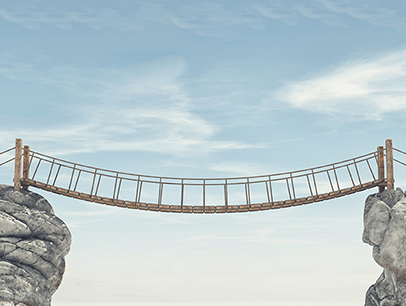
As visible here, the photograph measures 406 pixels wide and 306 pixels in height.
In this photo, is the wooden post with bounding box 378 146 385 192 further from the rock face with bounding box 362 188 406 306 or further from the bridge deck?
the bridge deck

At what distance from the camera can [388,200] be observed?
71.2 feet

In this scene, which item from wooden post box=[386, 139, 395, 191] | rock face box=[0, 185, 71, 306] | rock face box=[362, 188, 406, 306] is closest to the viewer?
rock face box=[0, 185, 71, 306]

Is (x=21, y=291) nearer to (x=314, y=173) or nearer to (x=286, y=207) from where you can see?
(x=286, y=207)

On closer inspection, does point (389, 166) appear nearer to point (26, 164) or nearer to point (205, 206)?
point (205, 206)

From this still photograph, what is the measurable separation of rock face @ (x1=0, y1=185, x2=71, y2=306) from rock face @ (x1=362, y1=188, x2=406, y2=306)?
14.0m

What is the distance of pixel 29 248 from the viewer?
794 inches

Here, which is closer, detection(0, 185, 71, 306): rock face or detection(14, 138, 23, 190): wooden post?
detection(0, 185, 71, 306): rock face

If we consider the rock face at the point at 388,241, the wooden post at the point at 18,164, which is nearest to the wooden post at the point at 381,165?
the rock face at the point at 388,241

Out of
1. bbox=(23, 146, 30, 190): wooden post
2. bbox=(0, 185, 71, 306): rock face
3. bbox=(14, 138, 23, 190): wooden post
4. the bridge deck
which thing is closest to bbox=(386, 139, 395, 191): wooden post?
the bridge deck

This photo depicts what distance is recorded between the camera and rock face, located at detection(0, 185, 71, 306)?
19078 millimetres

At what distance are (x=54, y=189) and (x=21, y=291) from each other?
5.31 metres

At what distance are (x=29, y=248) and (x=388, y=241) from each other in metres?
15.6

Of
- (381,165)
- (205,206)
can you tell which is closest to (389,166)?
(381,165)

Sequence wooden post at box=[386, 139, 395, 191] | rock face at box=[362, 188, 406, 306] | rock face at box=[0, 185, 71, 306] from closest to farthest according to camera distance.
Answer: rock face at box=[0, 185, 71, 306] < rock face at box=[362, 188, 406, 306] < wooden post at box=[386, 139, 395, 191]
